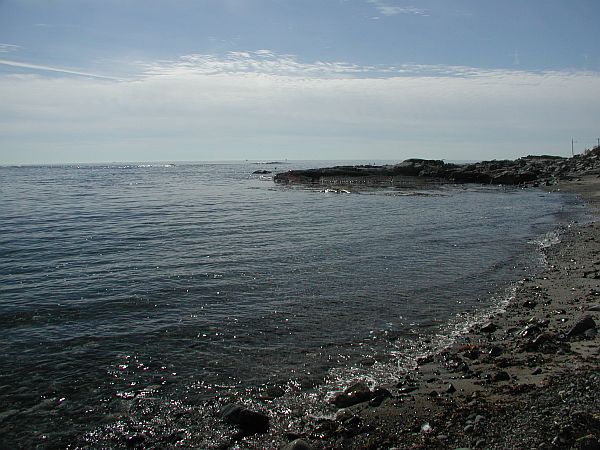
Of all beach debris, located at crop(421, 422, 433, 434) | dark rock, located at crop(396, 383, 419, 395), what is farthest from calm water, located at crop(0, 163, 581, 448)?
beach debris, located at crop(421, 422, 433, 434)

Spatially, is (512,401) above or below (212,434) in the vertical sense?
above

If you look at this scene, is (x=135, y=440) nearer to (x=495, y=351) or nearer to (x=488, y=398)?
(x=488, y=398)

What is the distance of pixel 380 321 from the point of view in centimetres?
1180

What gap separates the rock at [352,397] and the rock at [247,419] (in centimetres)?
123

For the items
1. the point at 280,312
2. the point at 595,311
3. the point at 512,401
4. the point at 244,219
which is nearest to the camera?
the point at 512,401

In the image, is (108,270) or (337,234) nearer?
(108,270)

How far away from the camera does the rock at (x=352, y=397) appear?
765cm

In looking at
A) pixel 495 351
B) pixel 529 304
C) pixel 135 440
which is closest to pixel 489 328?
pixel 495 351

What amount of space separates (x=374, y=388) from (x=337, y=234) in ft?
57.5

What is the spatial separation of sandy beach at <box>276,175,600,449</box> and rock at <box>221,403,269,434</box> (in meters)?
0.53

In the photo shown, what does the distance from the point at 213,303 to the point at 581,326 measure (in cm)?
907

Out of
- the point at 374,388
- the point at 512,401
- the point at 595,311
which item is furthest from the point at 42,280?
the point at 595,311

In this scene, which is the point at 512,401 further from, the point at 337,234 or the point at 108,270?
the point at 337,234

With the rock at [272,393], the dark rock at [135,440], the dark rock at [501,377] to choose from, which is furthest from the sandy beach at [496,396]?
the dark rock at [135,440]
